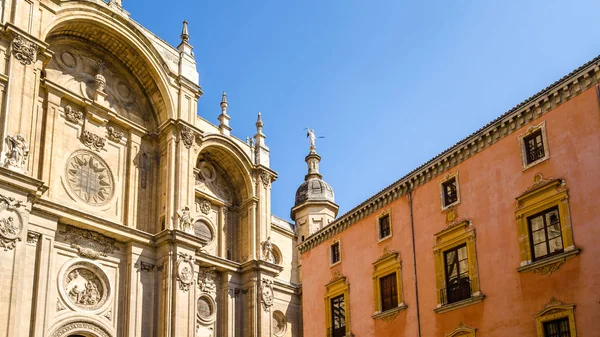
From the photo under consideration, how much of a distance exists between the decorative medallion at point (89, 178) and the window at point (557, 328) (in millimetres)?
19648

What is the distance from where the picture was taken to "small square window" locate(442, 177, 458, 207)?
24.5 meters

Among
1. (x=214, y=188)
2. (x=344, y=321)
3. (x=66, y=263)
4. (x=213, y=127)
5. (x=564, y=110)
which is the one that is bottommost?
(x=344, y=321)

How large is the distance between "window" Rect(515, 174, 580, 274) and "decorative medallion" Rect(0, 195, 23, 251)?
1696cm

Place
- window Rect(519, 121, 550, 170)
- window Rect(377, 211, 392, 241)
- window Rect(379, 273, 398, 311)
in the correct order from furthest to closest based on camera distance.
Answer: window Rect(377, 211, 392, 241) < window Rect(379, 273, 398, 311) < window Rect(519, 121, 550, 170)

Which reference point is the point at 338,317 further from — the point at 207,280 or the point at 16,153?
the point at 16,153

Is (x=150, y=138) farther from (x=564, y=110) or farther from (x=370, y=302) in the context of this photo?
(x=564, y=110)

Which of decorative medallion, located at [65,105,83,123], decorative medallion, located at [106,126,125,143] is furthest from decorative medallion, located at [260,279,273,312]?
decorative medallion, located at [65,105,83,123]

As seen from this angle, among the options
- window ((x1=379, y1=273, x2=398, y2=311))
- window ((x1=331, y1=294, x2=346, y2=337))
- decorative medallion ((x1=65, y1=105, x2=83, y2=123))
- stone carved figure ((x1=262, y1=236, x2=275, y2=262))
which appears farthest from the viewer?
stone carved figure ((x1=262, y1=236, x2=275, y2=262))

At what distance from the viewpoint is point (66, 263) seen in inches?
1085

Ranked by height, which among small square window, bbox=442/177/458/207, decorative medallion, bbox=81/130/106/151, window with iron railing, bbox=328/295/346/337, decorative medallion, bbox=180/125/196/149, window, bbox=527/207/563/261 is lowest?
window with iron railing, bbox=328/295/346/337

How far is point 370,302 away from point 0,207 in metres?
14.4

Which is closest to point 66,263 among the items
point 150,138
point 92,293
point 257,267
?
point 92,293

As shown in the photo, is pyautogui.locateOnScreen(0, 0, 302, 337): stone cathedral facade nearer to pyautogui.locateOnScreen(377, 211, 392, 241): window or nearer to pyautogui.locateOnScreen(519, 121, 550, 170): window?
pyautogui.locateOnScreen(377, 211, 392, 241): window

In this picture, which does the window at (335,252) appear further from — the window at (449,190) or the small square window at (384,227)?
the window at (449,190)
